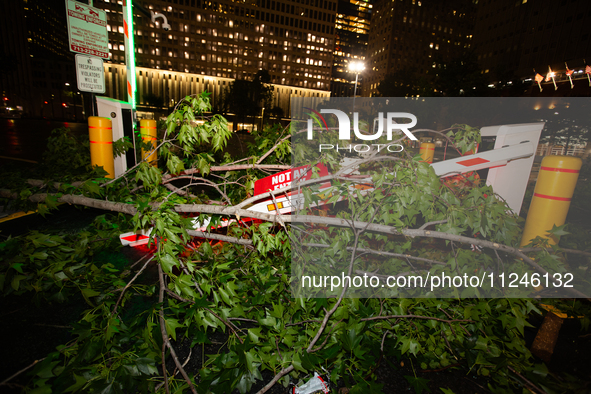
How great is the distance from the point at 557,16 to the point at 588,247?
88679 mm

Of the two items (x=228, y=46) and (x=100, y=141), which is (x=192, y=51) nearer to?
(x=228, y=46)

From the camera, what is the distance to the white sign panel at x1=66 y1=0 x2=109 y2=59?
4852mm

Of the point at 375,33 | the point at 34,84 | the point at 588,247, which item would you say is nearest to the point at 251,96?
the point at 588,247

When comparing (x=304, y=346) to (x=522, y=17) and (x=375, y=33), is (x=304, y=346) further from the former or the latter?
(x=375, y=33)

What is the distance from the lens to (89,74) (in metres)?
5.07

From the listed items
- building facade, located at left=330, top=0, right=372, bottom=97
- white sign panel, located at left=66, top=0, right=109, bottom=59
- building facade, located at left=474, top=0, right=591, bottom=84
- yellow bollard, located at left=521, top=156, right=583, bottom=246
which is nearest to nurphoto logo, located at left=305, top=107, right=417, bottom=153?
yellow bollard, located at left=521, top=156, right=583, bottom=246

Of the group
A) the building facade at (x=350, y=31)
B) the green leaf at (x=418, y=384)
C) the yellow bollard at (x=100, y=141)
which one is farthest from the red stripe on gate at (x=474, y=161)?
the building facade at (x=350, y=31)

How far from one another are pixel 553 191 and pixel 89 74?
26.9 feet

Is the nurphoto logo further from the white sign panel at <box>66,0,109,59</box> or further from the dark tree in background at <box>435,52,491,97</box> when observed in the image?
the dark tree in background at <box>435,52,491,97</box>

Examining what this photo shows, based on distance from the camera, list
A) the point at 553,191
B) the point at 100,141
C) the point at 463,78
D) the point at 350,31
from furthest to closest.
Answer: the point at 350,31, the point at 463,78, the point at 100,141, the point at 553,191

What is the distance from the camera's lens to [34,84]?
261 feet

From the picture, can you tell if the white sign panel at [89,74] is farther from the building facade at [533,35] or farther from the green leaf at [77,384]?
the building facade at [533,35]

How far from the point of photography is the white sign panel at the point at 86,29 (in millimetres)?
4852

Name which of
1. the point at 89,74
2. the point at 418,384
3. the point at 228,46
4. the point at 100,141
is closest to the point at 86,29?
the point at 89,74
